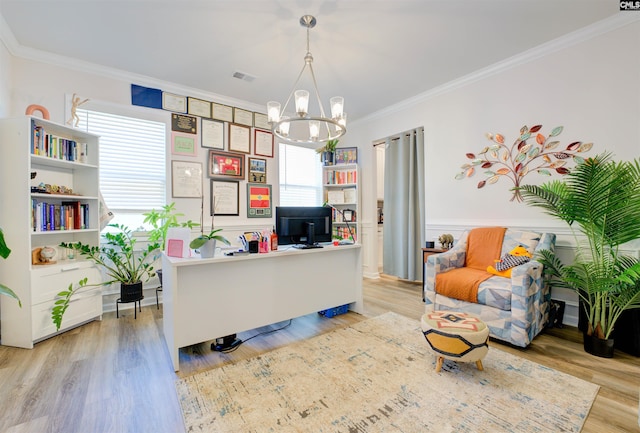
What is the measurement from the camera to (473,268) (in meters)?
2.91

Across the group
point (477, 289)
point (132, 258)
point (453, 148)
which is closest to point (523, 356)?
point (477, 289)

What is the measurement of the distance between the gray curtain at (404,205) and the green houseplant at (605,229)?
199cm

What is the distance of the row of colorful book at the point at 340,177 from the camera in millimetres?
4715

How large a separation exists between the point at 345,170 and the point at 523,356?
11.5 ft

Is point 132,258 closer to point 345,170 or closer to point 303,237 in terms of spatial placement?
point 303,237

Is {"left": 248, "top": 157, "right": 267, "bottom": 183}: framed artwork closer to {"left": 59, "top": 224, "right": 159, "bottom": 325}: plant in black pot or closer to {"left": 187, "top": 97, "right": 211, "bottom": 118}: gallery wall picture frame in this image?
{"left": 187, "top": 97, "right": 211, "bottom": 118}: gallery wall picture frame

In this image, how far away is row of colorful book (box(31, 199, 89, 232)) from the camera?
2.44 m

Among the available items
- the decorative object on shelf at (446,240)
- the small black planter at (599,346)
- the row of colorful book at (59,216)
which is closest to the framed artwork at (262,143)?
the row of colorful book at (59,216)

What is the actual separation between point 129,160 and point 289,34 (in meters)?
2.41

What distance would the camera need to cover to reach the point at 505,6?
2.24 meters

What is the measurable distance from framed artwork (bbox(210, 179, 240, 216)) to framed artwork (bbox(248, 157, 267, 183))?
276mm

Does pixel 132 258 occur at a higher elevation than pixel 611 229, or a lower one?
lower

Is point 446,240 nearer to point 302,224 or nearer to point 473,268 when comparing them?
point 473,268

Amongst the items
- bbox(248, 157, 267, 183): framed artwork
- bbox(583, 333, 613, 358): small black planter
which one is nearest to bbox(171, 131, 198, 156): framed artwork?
bbox(248, 157, 267, 183): framed artwork
